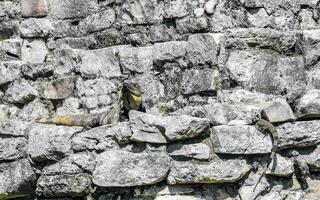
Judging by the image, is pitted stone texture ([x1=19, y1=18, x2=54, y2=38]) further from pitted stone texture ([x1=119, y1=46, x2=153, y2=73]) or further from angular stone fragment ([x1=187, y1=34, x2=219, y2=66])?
angular stone fragment ([x1=187, y1=34, x2=219, y2=66])

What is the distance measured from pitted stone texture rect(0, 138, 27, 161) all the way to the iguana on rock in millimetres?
226

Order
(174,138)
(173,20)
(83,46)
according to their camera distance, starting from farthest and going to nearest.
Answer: (83,46)
(173,20)
(174,138)

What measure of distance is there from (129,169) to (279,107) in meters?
1.01

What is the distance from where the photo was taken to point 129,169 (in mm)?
4340

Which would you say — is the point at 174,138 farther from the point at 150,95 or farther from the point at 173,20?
the point at 173,20

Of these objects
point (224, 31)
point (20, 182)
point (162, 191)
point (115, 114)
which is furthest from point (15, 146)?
point (224, 31)

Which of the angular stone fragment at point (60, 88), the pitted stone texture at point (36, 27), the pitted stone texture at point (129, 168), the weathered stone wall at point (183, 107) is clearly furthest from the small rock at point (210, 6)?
the pitted stone texture at point (36, 27)

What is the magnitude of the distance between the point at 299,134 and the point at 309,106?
19cm

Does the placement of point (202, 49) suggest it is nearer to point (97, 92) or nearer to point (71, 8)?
point (97, 92)

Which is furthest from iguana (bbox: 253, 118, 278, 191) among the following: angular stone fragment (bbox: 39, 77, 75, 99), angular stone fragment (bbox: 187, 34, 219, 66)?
angular stone fragment (bbox: 39, 77, 75, 99)

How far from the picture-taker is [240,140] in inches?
167

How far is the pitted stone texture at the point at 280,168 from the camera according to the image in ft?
14.1

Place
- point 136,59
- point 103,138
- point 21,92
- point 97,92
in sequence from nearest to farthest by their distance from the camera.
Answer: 1. point 103,138
2. point 136,59
3. point 97,92
4. point 21,92

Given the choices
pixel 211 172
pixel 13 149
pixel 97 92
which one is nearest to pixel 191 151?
pixel 211 172
